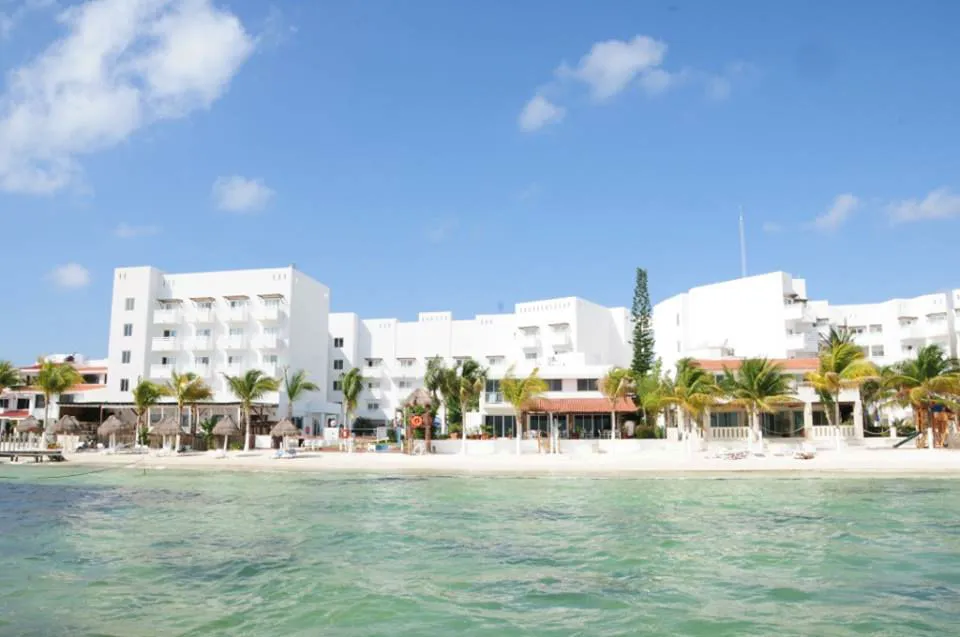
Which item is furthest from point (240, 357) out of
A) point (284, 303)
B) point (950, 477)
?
point (950, 477)

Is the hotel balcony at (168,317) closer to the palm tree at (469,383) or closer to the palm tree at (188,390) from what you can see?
the palm tree at (188,390)

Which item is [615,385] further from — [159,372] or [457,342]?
[159,372]

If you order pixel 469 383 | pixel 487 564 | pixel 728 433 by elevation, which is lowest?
pixel 487 564

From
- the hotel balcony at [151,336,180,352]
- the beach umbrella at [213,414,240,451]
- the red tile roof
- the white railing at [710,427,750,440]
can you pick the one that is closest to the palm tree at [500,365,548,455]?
the white railing at [710,427,750,440]

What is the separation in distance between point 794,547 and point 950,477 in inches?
666

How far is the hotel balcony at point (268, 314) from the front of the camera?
5097 centimetres

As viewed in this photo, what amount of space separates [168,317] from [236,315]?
15.5 feet

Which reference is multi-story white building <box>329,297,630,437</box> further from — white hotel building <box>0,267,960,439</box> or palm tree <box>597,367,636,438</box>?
palm tree <box>597,367,636,438</box>

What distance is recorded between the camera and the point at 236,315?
51406mm

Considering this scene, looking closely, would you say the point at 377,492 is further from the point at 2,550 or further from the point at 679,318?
the point at 679,318

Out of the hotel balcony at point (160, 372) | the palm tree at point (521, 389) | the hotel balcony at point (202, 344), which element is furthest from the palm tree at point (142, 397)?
the palm tree at point (521, 389)

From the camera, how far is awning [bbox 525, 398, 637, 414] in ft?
135

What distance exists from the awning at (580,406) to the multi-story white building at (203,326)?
61.6 ft

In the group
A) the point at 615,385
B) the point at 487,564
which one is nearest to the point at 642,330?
the point at 615,385
